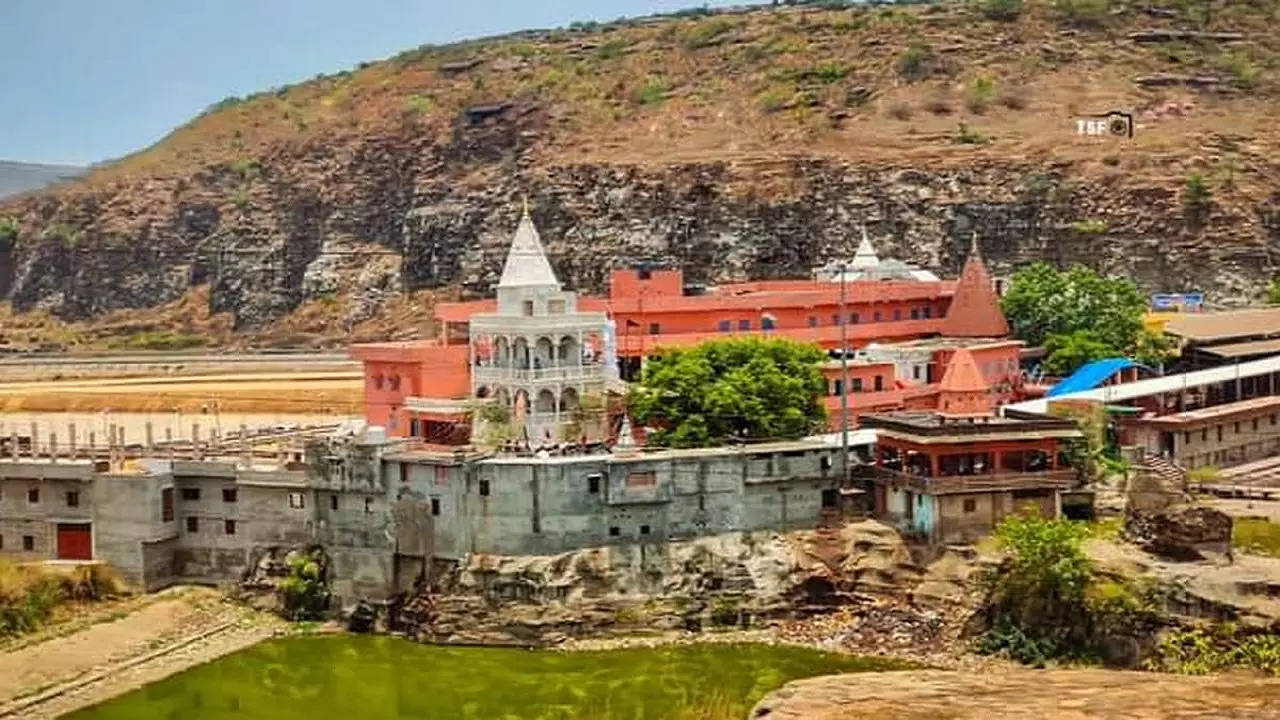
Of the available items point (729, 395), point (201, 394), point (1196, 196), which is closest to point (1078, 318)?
point (729, 395)

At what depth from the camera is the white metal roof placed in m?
49.2

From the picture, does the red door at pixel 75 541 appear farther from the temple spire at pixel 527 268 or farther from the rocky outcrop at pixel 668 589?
the temple spire at pixel 527 268

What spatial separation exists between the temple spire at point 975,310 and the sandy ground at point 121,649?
27.5 metres

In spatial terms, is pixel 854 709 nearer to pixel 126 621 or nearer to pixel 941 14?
pixel 126 621

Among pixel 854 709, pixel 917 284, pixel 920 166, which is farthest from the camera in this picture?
pixel 920 166

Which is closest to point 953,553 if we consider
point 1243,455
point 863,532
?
point 863,532

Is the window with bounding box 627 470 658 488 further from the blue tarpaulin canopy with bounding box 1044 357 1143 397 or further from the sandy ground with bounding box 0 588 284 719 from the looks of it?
the blue tarpaulin canopy with bounding box 1044 357 1143 397

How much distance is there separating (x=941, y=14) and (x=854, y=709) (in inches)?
3962

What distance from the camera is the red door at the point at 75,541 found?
45469 millimetres

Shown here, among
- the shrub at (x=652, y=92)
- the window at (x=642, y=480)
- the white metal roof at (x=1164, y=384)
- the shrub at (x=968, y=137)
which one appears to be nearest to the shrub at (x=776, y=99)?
the shrub at (x=652, y=92)

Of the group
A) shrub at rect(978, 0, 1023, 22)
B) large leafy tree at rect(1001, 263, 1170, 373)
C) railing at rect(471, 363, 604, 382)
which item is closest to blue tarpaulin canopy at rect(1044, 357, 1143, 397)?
large leafy tree at rect(1001, 263, 1170, 373)

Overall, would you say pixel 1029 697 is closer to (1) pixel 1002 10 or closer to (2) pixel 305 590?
(2) pixel 305 590

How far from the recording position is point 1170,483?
41.8m

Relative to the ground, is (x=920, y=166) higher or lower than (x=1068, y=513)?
higher
